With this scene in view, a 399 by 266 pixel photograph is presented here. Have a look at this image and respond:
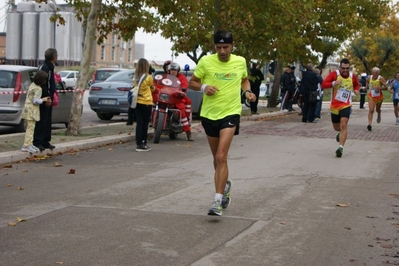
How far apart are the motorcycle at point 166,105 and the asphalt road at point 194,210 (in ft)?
5.63

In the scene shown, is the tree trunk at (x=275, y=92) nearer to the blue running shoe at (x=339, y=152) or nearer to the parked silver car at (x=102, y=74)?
the parked silver car at (x=102, y=74)

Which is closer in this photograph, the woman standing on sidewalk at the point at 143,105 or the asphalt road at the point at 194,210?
the asphalt road at the point at 194,210

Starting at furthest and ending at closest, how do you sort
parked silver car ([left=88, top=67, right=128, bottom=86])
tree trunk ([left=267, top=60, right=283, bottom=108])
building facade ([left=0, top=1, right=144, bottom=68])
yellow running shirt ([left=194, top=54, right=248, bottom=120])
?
building facade ([left=0, top=1, right=144, bottom=68]), tree trunk ([left=267, top=60, right=283, bottom=108]), parked silver car ([left=88, top=67, right=128, bottom=86]), yellow running shirt ([left=194, top=54, right=248, bottom=120])

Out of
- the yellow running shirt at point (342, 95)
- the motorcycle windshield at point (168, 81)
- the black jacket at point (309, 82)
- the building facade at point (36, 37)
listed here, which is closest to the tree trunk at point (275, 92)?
the black jacket at point (309, 82)

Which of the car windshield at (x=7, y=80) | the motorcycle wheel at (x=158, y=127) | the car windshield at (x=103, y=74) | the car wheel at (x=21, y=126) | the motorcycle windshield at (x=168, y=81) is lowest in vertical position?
the car wheel at (x=21, y=126)

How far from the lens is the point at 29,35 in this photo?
264 feet

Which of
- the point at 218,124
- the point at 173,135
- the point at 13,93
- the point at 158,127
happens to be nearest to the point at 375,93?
the point at 173,135

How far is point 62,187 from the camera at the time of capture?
411 inches

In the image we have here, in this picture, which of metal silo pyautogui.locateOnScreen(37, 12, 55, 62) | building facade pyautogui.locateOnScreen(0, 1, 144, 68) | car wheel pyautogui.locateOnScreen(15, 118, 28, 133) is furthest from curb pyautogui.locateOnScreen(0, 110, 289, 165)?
metal silo pyautogui.locateOnScreen(37, 12, 55, 62)

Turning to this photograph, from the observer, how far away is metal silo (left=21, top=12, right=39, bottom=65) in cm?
8056

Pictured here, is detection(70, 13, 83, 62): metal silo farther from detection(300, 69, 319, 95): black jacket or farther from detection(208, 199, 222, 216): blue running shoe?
detection(208, 199, 222, 216): blue running shoe

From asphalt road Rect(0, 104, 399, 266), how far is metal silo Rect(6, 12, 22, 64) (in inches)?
2719

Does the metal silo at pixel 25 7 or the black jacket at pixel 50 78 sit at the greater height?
the metal silo at pixel 25 7

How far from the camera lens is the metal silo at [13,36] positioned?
81812 mm
